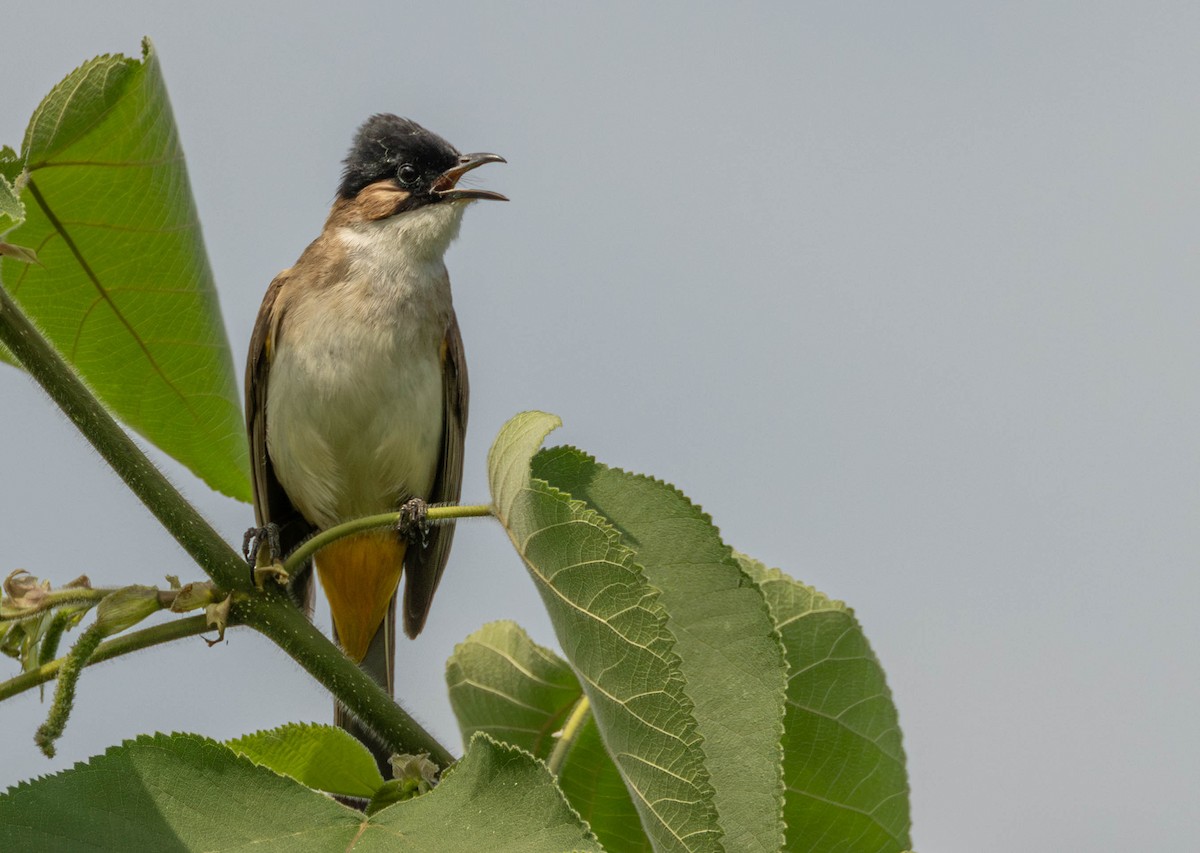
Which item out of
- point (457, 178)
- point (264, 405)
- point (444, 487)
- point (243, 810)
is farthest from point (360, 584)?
point (243, 810)

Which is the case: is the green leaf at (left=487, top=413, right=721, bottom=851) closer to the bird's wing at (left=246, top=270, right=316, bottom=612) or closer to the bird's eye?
the bird's wing at (left=246, top=270, right=316, bottom=612)

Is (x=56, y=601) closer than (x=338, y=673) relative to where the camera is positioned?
Yes

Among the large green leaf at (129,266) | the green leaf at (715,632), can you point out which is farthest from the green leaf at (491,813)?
the large green leaf at (129,266)

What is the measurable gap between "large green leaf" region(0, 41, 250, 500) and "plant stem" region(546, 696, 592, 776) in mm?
993

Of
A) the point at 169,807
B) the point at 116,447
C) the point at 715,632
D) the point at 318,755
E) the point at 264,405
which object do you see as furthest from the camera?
the point at 264,405

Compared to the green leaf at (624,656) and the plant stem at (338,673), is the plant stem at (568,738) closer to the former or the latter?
the plant stem at (338,673)

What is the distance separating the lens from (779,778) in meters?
1.71

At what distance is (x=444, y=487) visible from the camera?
14.5 feet

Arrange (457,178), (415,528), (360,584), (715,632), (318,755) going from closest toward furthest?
(715,632) → (318,755) → (415,528) → (360,584) → (457,178)

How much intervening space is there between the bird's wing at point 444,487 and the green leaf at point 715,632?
234 cm

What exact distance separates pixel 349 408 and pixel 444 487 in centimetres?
46

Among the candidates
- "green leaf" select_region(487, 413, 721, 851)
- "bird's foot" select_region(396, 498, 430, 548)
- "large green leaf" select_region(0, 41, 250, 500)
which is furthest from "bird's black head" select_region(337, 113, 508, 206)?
"green leaf" select_region(487, 413, 721, 851)

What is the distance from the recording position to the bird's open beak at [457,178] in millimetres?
4426

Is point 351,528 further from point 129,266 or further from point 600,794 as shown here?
point 129,266
